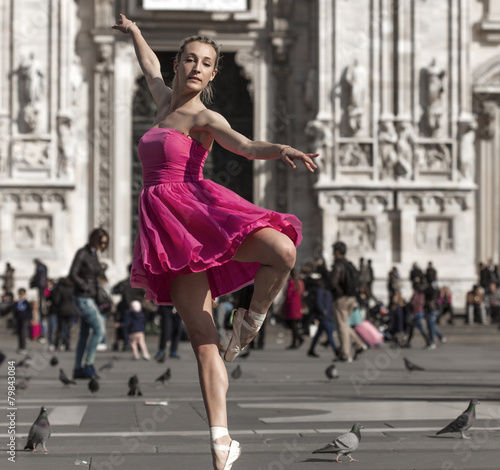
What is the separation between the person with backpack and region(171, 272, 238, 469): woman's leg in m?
11.3

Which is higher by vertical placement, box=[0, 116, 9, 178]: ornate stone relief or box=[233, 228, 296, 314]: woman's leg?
box=[0, 116, 9, 178]: ornate stone relief

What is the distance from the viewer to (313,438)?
706cm

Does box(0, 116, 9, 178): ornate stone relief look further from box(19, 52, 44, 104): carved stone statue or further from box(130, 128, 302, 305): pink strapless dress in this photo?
box(130, 128, 302, 305): pink strapless dress

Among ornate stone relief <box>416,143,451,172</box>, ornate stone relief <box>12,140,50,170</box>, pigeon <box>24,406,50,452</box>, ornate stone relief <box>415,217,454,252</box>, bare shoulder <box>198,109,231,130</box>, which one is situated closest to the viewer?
bare shoulder <box>198,109,231,130</box>

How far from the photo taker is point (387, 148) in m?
28.2

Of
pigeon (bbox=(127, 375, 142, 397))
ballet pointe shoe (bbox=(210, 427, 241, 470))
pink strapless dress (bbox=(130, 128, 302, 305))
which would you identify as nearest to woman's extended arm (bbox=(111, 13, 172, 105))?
pink strapless dress (bbox=(130, 128, 302, 305))

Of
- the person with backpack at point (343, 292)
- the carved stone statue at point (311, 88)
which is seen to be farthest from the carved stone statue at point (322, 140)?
the person with backpack at point (343, 292)

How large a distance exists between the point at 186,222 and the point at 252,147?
459mm

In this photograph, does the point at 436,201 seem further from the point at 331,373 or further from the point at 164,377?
the point at 164,377

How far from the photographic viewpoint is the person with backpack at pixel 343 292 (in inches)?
652

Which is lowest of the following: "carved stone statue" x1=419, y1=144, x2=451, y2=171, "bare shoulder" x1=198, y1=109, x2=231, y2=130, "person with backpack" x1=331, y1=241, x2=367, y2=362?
"person with backpack" x1=331, y1=241, x2=367, y2=362

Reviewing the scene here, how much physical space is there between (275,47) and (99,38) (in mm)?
4324

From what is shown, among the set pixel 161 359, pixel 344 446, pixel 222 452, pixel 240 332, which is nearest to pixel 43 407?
pixel 344 446

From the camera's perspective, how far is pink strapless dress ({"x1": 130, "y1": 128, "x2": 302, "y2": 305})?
510cm
